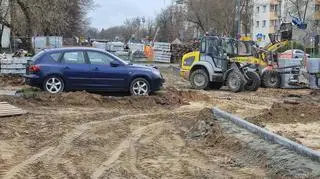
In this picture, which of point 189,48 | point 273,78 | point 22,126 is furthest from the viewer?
point 189,48

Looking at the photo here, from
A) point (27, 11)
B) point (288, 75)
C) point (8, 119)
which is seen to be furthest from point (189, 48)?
point (8, 119)

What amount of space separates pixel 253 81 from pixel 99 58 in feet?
26.2

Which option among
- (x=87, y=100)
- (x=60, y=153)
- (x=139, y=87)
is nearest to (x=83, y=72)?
(x=87, y=100)

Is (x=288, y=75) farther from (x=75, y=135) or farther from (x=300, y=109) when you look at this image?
→ (x=75, y=135)

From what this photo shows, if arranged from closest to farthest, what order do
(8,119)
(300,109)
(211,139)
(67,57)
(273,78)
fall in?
(211,139)
(8,119)
(300,109)
(67,57)
(273,78)

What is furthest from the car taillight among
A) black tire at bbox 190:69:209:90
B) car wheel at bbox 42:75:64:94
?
black tire at bbox 190:69:209:90

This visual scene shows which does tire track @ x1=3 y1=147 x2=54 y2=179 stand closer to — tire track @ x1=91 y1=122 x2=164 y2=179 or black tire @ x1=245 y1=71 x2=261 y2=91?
tire track @ x1=91 y1=122 x2=164 y2=179

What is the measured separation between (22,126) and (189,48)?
4573cm

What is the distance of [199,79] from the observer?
24.7m

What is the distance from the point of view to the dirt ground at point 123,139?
27.4 feet

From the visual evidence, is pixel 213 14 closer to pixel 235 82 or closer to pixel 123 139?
pixel 235 82

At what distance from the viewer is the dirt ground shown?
8352 millimetres

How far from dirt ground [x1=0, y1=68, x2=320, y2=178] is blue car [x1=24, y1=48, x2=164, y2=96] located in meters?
1.05

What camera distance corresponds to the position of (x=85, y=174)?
7.99m
